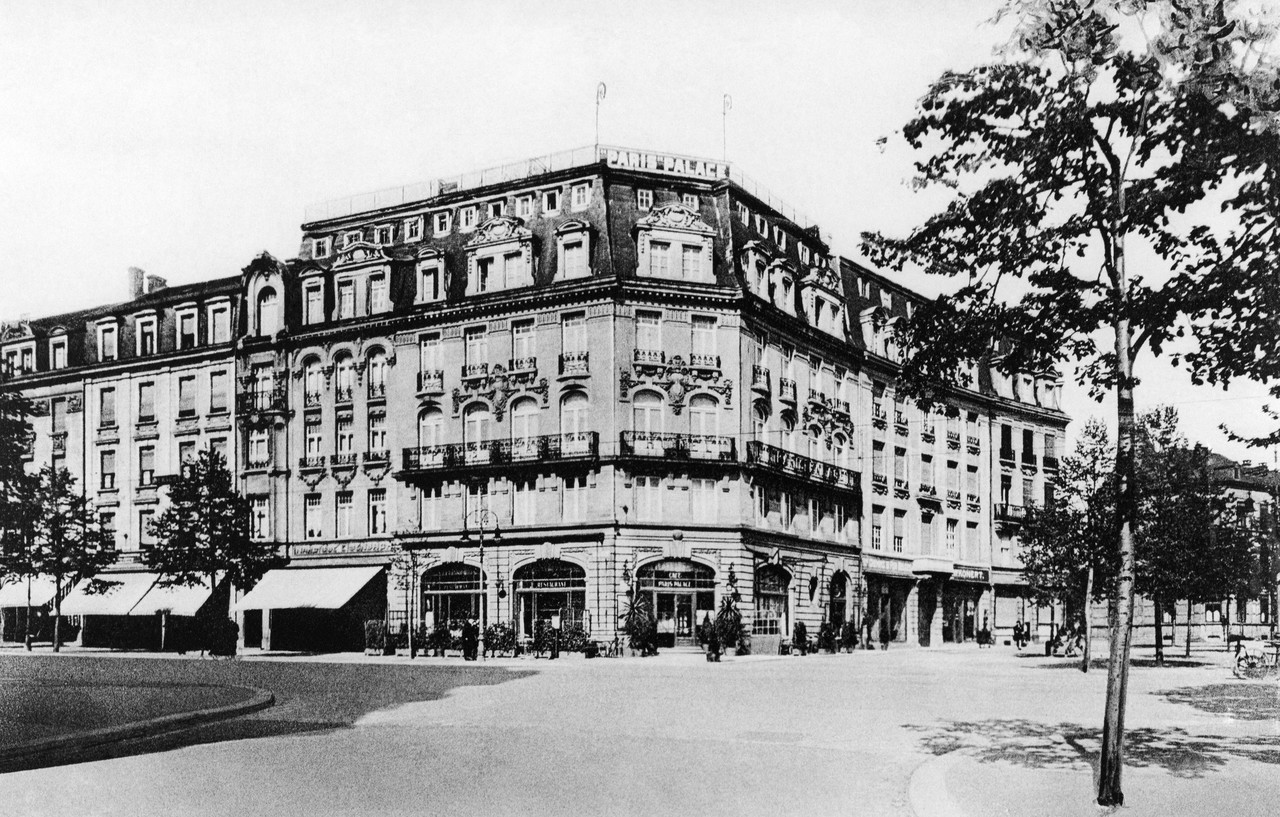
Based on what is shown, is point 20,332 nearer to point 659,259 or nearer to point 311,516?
point 311,516

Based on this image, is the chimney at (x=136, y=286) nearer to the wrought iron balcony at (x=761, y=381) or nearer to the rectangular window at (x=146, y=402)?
the rectangular window at (x=146, y=402)

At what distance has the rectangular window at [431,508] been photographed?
45938 mm

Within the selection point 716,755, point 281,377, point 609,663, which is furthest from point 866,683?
point 281,377

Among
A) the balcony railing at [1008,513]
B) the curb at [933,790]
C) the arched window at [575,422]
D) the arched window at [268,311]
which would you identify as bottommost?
the curb at [933,790]

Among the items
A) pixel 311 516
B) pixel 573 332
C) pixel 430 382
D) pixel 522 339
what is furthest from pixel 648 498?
pixel 311 516

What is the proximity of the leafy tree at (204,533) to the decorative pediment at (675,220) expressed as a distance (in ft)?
66.5

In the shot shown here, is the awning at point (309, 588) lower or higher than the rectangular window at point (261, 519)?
lower

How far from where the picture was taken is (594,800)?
1071 cm

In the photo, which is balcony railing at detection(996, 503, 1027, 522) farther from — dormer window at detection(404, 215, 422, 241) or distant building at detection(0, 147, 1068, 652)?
dormer window at detection(404, 215, 422, 241)

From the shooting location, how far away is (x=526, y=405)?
4475 centimetres

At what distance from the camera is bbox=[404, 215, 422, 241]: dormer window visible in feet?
158

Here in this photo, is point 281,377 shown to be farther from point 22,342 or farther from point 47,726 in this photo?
point 47,726

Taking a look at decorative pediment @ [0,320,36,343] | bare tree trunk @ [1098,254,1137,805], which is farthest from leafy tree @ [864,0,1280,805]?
decorative pediment @ [0,320,36,343]

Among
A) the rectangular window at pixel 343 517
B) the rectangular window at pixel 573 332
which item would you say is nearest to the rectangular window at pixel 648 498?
the rectangular window at pixel 573 332
